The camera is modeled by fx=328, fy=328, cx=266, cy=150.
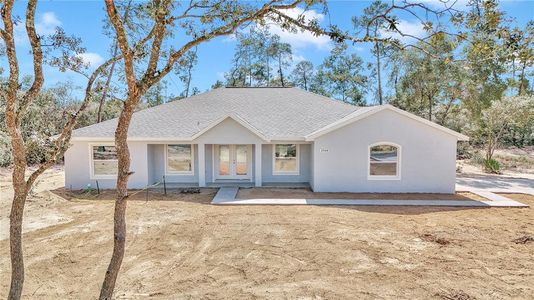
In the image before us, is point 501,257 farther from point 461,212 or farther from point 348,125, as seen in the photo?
point 348,125

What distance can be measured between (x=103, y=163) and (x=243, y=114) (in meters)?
7.56

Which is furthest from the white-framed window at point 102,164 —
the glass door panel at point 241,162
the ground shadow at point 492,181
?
the ground shadow at point 492,181

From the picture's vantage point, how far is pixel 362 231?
30.4 feet

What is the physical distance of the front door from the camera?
17.2 m

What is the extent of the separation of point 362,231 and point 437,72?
759 inches

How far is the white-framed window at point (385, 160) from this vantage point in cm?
1483

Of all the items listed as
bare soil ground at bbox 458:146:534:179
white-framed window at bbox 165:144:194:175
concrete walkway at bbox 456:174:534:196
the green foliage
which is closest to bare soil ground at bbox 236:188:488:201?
concrete walkway at bbox 456:174:534:196

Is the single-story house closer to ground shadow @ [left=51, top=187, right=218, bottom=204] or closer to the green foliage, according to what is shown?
ground shadow @ [left=51, top=187, right=218, bottom=204]

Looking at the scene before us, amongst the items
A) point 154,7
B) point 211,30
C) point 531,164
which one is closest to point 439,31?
point 211,30

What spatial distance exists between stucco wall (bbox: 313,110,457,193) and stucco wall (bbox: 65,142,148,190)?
8201 mm

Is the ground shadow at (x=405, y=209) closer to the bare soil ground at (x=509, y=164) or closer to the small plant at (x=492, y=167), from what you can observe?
the small plant at (x=492, y=167)

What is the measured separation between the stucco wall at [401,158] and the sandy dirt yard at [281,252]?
2913 millimetres

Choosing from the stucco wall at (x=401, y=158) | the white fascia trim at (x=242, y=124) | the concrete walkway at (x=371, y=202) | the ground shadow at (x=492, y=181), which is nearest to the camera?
the concrete walkway at (x=371, y=202)

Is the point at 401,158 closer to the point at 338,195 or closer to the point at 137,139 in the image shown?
the point at 338,195
